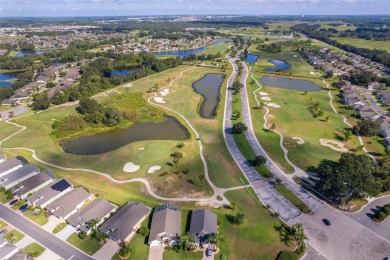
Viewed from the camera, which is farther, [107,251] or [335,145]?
[335,145]

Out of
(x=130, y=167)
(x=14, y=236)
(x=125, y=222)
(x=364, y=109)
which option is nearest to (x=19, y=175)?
(x=14, y=236)

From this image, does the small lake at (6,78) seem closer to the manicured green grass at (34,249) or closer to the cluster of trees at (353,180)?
the manicured green grass at (34,249)

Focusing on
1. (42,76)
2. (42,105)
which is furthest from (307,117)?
(42,76)

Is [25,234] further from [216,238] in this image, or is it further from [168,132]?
[168,132]

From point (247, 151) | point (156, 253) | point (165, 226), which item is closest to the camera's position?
point (156, 253)

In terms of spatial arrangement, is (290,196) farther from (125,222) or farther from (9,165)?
(9,165)

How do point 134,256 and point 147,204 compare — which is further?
point 147,204

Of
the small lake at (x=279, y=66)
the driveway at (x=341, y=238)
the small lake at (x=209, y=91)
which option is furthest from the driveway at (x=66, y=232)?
the small lake at (x=279, y=66)
